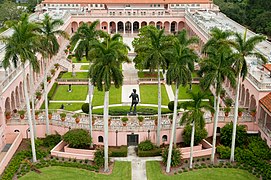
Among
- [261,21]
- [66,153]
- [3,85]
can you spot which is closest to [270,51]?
[66,153]

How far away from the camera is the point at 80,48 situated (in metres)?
42.8

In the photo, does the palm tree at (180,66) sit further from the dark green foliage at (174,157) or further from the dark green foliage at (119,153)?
the dark green foliage at (119,153)

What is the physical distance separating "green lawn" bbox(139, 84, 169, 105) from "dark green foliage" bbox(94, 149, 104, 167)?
1982 cm

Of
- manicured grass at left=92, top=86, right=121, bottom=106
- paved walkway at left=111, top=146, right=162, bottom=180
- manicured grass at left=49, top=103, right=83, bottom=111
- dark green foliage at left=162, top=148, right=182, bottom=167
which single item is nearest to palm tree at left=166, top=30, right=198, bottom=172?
dark green foliage at left=162, top=148, right=182, bottom=167

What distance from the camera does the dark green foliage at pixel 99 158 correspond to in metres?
40.8

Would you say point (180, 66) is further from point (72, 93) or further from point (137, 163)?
point (72, 93)

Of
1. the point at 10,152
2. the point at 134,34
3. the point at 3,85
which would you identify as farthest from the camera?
the point at 134,34

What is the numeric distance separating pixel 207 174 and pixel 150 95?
2583cm

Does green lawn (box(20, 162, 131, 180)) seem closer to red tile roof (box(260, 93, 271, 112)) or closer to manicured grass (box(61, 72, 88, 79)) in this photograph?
red tile roof (box(260, 93, 271, 112))

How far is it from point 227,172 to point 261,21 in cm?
8748

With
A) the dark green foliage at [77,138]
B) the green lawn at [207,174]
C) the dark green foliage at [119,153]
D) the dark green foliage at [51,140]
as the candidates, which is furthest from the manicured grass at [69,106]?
the green lawn at [207,174]

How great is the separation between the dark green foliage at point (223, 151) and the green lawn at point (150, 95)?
56.2 feet

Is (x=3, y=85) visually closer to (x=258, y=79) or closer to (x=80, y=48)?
(x=80, y=48)

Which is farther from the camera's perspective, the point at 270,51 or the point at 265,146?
the point at 270,51
